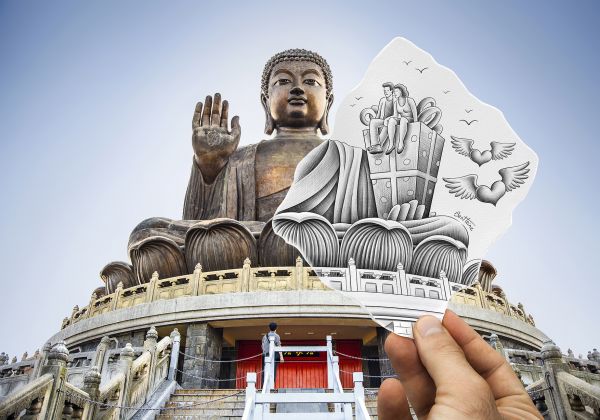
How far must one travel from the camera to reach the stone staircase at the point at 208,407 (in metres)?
6.15

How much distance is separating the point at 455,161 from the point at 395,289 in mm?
463

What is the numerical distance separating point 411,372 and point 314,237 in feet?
1.76

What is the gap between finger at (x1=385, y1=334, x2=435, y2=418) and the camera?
1.05 m

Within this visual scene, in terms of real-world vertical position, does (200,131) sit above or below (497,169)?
above

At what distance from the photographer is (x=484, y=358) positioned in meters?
1.07

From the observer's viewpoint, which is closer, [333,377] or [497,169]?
[497,169]

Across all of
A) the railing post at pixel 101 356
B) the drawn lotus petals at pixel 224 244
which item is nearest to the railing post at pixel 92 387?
the railing post at pixel 101 356

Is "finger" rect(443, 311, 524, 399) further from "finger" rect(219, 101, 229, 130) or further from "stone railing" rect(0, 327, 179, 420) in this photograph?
"finger" rect(219, 101, 229, 130)

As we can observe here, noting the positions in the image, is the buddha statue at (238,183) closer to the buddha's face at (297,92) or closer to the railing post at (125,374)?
the buddha's face at (297,92)

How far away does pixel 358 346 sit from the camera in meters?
11.4

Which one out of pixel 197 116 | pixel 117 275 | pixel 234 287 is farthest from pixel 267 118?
pixel 234 287

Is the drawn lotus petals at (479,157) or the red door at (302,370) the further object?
the red door at (302,370)

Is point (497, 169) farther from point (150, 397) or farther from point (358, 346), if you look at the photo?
point (358, 346)

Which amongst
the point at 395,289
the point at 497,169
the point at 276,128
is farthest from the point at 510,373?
the point at 276,128
